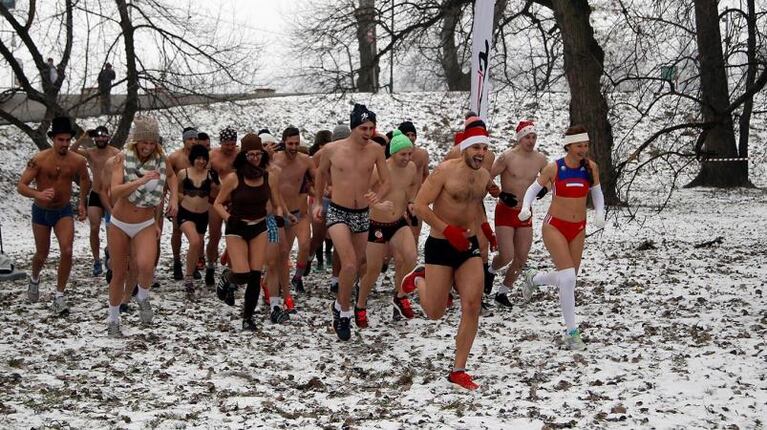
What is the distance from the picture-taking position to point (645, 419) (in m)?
5.63

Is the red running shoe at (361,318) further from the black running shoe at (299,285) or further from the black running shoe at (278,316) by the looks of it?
the black running shoe at (299,285)

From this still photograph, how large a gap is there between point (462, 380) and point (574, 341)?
59.6 inches

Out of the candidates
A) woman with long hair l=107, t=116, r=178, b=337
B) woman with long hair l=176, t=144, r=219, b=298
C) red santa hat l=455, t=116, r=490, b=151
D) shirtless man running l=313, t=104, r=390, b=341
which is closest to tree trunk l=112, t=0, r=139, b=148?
woman with long hair l=176, t=144, r=219, b=298

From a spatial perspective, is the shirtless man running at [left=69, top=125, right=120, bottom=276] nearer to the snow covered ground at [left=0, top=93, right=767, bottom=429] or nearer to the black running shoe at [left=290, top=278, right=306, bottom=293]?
the snow covered ground at [left=0, top=93, right=767, bottom=429]

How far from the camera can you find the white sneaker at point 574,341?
25.2 feet

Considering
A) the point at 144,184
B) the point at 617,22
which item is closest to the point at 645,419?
the point at 144,184

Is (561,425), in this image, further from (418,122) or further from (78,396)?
(418,122)

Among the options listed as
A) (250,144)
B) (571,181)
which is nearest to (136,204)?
(250,144)

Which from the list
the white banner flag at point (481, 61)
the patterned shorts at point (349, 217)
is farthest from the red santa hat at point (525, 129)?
the patterned shorts at point (349, 217)

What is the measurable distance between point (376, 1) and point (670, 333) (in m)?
13.6

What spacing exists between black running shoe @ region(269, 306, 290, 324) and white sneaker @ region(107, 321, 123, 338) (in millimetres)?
1549

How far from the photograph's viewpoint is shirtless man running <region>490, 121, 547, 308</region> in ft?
30.9

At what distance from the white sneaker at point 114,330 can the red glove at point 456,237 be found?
3.50m

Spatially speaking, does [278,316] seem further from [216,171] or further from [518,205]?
[518,205]
